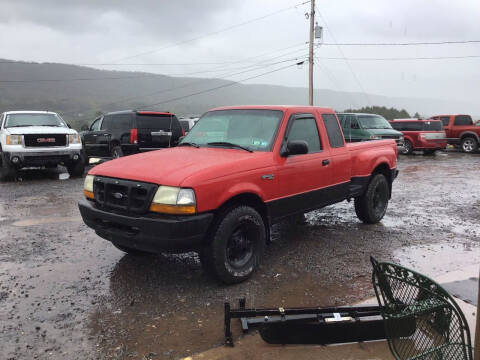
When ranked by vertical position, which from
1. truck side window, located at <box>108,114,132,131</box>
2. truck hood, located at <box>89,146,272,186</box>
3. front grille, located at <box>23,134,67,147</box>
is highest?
truck side window, located at <box>108,114,132,131</box>

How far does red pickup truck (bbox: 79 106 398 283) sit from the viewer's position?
11.7ft

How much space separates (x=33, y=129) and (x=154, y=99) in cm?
→ 16213

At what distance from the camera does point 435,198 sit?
8664mm

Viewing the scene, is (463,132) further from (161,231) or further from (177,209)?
(161,231)

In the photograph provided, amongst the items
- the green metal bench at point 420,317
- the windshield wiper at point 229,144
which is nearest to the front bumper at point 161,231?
the windshield wiper at point 229,144

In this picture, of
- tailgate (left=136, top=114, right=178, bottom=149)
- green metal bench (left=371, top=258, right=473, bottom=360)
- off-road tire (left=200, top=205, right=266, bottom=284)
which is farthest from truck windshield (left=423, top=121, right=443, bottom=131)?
green metal bench (left=371, top=258, right=473, bottom=360)

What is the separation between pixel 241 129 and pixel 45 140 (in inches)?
→ 306

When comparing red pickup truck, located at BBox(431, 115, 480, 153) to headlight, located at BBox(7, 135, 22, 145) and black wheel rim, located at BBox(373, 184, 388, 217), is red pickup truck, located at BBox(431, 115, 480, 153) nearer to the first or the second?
black wheel rim, located at BBox(373, 184, 388, 217)

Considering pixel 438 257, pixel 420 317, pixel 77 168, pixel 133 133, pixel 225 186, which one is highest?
pixel 133 133

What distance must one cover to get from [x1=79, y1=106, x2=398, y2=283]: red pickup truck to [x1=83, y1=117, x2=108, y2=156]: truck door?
8298 mm

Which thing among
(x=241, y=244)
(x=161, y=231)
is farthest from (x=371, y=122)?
(x=161, y=231)

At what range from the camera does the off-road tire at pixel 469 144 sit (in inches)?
772

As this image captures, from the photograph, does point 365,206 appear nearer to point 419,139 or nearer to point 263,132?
point 263,132

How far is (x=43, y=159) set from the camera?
10.5 meters
